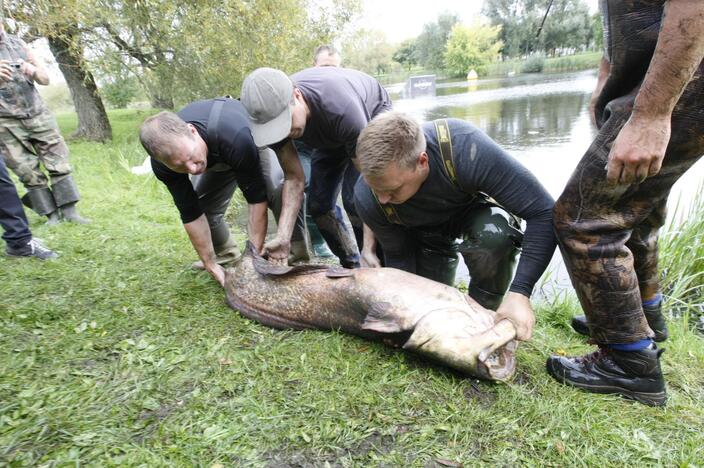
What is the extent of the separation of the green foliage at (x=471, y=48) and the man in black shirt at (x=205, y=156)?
2264 inches

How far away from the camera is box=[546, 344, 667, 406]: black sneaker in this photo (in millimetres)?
2094

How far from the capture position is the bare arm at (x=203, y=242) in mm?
3438

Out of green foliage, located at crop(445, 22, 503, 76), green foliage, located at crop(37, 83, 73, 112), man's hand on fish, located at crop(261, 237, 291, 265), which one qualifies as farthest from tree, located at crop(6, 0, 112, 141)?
green foliage, located at crop(445, 22, 503, 76)

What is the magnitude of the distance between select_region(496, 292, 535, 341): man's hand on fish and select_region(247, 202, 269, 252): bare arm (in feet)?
6.24

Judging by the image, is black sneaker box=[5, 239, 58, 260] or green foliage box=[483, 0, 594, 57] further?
green foliage box=[483, 0, 594, 57]

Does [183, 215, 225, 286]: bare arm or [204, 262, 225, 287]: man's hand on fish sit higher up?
[183, 215, 225, 286]: bare arm

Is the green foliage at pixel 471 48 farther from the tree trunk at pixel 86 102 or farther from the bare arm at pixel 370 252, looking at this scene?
the bare arm at pixel 370 252

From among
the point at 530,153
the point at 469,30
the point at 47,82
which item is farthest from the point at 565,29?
the point at 47,82

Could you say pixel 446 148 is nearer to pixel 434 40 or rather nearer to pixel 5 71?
pixel 5 71

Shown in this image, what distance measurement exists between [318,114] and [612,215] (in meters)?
1.91

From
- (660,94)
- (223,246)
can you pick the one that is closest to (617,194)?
(660,94)

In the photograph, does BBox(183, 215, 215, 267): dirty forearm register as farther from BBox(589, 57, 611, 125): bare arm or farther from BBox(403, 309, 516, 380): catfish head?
BBox(589, 57, 611, 125): bare arm

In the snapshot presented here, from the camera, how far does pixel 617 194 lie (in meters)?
1.84

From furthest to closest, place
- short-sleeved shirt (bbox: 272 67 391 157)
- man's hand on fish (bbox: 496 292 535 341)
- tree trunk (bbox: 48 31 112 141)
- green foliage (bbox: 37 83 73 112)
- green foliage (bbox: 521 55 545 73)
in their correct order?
green foliage (bbox: 521 55 545 73)
green foliage (bbox: 37 83 73 112)
tree trunk (bbox: 48 31 112 141)
short-sleeved shirt (bbox: 272 67 391 157)
man's hand on fish (bbox: 496 292 535 341)
